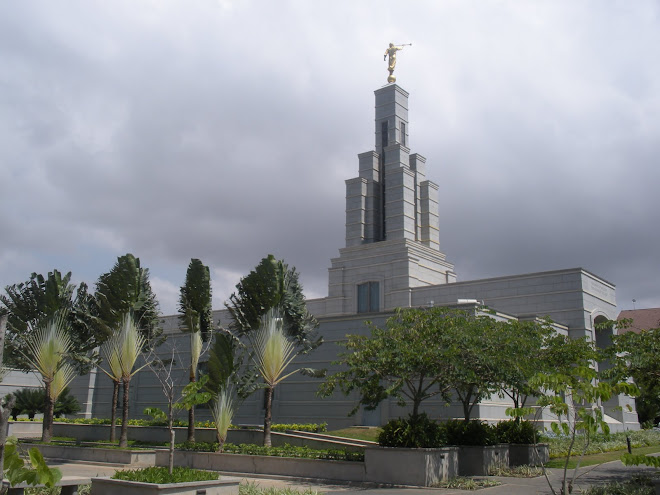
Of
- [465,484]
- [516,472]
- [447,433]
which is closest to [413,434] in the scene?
[465,484]

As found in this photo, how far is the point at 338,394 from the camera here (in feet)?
102

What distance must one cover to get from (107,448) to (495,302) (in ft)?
84.5

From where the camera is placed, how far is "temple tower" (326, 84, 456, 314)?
4272 centimetres

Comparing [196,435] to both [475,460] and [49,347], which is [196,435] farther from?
[475,460]

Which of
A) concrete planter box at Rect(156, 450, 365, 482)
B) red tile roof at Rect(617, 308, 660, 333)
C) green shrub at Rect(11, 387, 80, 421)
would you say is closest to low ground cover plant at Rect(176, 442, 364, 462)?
concrete planter box at Rect(156, 450, 365, 482)

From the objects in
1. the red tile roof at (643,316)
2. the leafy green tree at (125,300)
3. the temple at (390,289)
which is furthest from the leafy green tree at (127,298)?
the red tile roof at (643,316)

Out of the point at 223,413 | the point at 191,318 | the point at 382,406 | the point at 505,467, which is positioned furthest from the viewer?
the point at 382,406

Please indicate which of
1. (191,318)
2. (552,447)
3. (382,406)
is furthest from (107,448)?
(552,447)

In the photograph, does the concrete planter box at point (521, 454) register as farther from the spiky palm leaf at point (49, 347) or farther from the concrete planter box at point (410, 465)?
the spiky palm leaf at point (49, 347)

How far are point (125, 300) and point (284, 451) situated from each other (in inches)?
391

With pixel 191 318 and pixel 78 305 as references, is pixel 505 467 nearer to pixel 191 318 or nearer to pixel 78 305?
pixel 191 318

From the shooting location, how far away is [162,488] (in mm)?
11781

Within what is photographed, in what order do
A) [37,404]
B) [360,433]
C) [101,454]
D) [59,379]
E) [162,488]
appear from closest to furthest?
1. [162,488]
2. [101,454]
3. [59,379]
4. [360,433]
5. [37,404]

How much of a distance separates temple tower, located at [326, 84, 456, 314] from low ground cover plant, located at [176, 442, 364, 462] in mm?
21136
